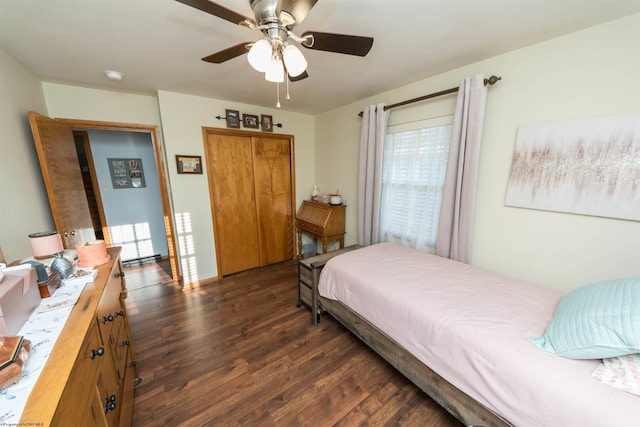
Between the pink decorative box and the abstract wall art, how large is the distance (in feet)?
9.17

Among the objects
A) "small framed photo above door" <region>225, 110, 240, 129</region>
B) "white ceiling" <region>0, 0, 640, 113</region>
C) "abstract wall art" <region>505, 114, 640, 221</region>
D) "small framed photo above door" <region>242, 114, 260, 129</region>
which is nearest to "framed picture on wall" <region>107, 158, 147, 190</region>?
"white ceiling" <region>0, 0, 640, 113</region>

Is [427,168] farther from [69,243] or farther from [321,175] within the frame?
[69,243]

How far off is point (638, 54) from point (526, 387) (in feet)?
6.41

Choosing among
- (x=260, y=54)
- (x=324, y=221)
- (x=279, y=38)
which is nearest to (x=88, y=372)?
(x=260, y=54)

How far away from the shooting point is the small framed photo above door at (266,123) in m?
3.14

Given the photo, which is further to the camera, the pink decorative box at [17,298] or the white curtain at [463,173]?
the white curtain at [463,173]

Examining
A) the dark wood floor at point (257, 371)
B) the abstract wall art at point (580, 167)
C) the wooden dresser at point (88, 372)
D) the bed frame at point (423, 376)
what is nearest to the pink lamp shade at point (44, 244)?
the wooden dresser at point (88, 372)

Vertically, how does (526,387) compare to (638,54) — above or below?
below

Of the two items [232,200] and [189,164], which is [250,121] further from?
[232,200]

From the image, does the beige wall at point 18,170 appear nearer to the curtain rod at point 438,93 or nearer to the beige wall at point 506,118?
the beige wall at point 506,118

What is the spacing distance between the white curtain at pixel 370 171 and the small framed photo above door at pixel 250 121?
1456 millimetres

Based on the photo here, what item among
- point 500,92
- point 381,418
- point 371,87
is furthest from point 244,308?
point 500,92

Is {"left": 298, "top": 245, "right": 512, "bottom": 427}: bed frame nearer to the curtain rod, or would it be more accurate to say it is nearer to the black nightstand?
the black nightstand

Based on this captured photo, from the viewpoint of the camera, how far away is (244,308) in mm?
2453
